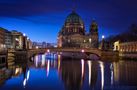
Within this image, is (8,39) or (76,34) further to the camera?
(76,34)

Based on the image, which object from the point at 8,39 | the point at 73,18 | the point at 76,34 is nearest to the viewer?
the point at 8,39

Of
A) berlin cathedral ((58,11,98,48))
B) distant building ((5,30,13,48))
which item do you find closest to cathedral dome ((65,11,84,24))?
berlin cathedral ((58,11,98,48))

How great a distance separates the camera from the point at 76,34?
558 feet

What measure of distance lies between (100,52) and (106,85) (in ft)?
187

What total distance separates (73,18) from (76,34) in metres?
8.77

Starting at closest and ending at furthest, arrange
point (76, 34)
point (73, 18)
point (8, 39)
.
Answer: point (8, 39), point (76, 34), point (73, 18)

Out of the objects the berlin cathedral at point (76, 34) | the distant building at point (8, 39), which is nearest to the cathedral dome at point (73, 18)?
the berlin cathedral at point (76, 34)

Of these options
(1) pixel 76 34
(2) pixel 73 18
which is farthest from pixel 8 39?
(2) pixel 73 18

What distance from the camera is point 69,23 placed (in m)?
175

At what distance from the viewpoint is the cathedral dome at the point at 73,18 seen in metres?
174

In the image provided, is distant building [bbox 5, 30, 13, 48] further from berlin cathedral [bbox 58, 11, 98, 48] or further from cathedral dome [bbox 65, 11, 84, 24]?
cathedral dome [bbox 65, 11, 84, 24]

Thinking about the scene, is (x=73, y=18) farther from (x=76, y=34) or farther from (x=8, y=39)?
(x=8, y=39)

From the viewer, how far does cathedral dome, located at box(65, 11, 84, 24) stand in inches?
6856

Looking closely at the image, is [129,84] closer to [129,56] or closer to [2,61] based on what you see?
[2,61]
